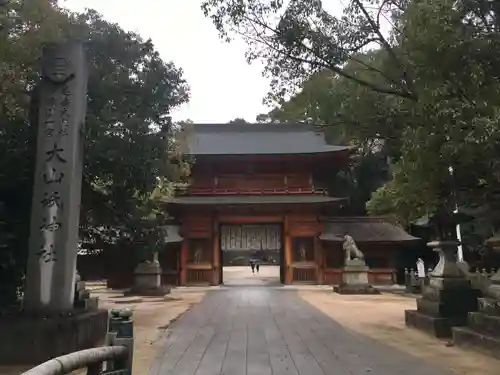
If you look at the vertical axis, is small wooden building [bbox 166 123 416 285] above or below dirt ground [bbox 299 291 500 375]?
above

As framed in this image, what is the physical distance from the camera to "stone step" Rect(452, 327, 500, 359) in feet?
21.9

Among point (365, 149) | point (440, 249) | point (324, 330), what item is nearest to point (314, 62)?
point (365, 149)

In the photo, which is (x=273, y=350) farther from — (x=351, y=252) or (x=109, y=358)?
(x=351, y=252)

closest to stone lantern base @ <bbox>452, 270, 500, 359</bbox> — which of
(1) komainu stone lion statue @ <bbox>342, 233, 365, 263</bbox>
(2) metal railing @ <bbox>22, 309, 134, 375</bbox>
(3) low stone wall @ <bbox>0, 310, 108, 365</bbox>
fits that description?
(2) metal railing @ <bbox>22, 309, 134, 375</bbox>

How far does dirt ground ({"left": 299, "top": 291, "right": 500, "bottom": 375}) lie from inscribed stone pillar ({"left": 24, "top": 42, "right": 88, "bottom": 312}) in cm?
531

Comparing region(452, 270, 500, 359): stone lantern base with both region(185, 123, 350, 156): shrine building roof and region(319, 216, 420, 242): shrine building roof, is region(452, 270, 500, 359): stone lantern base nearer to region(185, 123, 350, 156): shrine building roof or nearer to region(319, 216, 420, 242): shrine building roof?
region(319, 216, 420, 242): shrine building roof

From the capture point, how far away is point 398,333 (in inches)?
359

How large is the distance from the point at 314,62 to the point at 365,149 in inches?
113

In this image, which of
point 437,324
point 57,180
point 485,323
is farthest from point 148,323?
point 485,323

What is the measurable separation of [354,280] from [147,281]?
8566mm

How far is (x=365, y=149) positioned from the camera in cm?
1079

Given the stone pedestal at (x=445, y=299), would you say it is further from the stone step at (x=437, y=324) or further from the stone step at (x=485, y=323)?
the stone step at (x=485, y=323)

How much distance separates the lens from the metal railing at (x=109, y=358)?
2436 mm

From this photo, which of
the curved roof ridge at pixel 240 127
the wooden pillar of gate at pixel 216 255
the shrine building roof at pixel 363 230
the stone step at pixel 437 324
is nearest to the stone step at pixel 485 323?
the stone step at pixel 437 324
